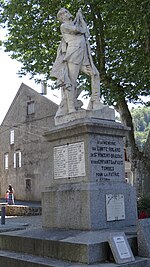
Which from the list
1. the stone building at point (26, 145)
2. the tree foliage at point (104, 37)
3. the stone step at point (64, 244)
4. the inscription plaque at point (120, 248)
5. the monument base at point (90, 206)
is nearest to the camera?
the inscription plaque at point (120, 248)

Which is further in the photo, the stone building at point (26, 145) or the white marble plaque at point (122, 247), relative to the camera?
the stone building at point (26, 145)

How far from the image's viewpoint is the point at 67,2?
17.7 meters

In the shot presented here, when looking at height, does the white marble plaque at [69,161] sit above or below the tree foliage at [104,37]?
below

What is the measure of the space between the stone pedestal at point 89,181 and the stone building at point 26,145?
25.2 metres

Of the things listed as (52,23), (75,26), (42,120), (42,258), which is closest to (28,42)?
(52,23)

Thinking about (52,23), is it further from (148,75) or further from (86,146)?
(86,146)

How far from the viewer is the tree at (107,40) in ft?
55.0

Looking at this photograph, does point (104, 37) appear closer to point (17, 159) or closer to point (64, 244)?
point (64, 244)

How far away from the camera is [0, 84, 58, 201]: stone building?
35062 millimetres

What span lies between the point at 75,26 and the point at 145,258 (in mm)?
4973

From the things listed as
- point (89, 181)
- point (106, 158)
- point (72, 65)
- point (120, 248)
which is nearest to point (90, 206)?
point (89, 181)

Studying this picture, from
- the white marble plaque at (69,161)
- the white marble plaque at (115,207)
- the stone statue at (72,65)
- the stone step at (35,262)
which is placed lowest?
the stone step at (35,262)

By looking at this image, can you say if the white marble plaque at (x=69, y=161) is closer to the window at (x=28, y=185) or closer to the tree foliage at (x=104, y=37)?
the tree foliage at (x=104, y=37)

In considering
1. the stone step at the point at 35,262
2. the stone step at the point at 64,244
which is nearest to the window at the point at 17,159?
the stone step at the point at 64,244
